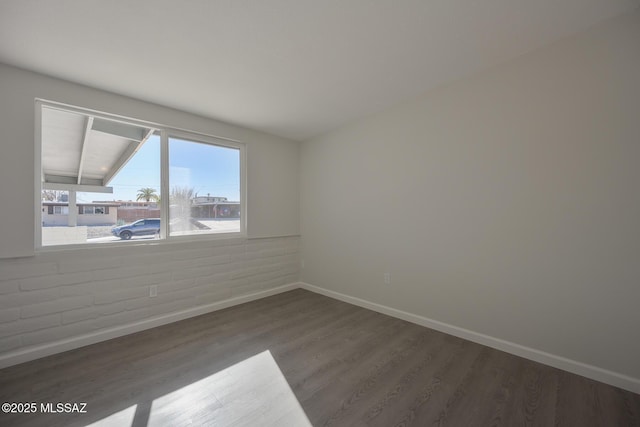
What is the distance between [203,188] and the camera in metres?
3.28

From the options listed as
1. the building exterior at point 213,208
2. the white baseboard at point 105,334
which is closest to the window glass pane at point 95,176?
the building exterior at point 213,208

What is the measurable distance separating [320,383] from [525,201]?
2190mm

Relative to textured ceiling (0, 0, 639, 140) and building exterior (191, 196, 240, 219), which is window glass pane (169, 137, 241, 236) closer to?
building exterior (191, 196, 240, 219)

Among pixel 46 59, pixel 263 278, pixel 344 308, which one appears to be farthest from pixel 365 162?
pixel 46 59

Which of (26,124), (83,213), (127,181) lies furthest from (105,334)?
(26,124)

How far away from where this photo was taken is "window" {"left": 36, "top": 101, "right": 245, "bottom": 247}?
231 centimetres

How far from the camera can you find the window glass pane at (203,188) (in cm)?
304

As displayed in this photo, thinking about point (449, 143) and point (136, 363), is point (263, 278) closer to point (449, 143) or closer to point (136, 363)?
point (136, 363)

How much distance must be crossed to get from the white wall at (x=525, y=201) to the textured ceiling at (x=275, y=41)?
13.0 inches

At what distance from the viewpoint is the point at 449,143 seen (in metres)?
2.54

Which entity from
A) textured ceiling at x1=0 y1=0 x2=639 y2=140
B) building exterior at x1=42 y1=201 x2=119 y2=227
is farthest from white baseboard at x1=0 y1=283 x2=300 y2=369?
textured ceiling at x1=0 y1=0 x2=639 y2=140

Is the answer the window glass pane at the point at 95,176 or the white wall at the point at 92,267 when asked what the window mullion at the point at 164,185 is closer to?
the window glass pane at the point at 95,176

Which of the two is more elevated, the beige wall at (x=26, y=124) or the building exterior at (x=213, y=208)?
the beige wall at (x=26, y=124)

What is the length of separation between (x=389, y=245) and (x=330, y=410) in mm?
1872
